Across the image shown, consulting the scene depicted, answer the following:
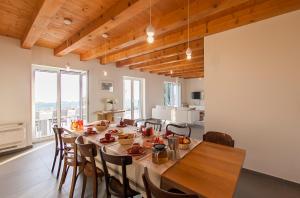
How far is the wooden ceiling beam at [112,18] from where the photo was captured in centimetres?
201

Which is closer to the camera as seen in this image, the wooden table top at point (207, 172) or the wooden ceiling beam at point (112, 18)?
the wooden table top at point (207, 172)

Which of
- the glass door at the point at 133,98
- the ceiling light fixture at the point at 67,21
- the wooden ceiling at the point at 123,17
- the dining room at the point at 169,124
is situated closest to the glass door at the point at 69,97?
the dining room at the point at 169,124

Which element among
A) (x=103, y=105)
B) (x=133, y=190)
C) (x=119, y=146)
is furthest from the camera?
(x=103, y=105)

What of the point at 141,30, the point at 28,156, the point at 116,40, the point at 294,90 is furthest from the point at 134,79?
the point at 294,90

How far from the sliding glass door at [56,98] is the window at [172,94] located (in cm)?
492

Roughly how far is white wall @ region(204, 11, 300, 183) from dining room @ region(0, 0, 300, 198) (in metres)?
0.02

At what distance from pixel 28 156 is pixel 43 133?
139 centimetres

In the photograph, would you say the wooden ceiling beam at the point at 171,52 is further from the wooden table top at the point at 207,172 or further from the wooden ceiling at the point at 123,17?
the wooden table top at the point at 207,172

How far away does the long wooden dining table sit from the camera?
1.08 m

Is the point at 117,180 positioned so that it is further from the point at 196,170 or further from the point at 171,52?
the point at 171,52

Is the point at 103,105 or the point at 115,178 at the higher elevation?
the point at 103,105

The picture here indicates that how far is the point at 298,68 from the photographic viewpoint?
227 cm

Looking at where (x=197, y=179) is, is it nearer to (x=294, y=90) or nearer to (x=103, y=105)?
(x=294, y=90)

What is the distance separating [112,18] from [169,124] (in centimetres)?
195
